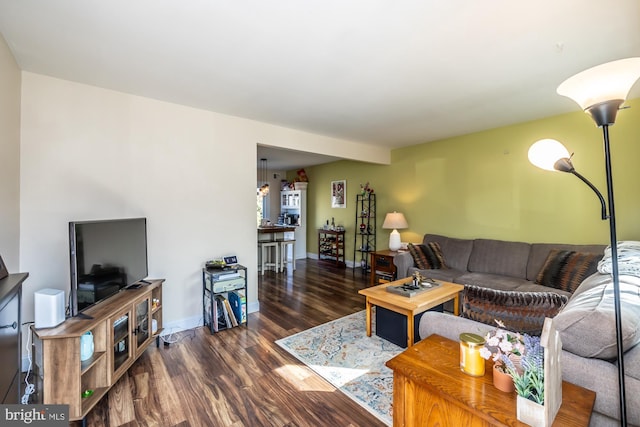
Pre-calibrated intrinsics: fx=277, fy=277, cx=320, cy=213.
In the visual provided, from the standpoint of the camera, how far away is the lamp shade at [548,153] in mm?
1273

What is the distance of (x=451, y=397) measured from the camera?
972mm

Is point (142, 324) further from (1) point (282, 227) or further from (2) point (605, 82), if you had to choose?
(1) point (282, 227)

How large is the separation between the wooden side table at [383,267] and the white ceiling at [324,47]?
7.75 feet

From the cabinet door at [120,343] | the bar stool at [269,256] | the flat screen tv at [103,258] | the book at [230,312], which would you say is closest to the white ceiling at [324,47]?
the flat screen tv at [103,258]

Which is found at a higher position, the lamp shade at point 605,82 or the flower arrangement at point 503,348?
the lamp shade at point 605,82

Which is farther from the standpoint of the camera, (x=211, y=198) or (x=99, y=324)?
(x=211, y=198)

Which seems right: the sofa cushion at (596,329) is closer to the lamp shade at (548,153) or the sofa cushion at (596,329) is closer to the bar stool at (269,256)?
the lamp shade at (548,153)

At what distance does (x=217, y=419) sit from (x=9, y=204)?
2060mm

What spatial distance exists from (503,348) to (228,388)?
1861mm

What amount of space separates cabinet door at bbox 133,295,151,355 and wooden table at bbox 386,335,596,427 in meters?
2.06

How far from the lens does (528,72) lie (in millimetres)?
2264

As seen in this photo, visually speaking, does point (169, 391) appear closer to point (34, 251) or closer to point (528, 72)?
point (34, 251)

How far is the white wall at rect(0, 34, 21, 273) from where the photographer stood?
181 cm

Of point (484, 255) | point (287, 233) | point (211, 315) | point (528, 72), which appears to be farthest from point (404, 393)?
point (287, 233)
